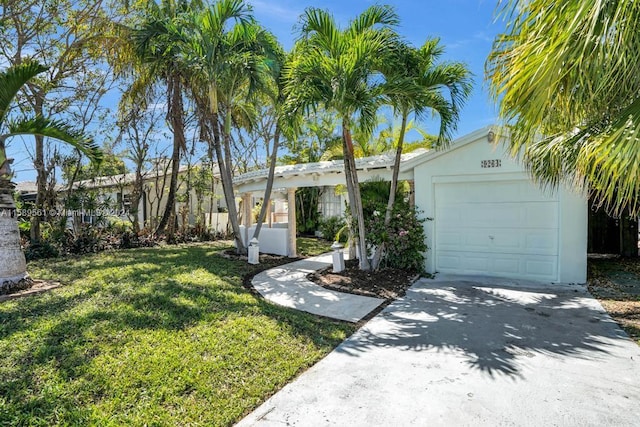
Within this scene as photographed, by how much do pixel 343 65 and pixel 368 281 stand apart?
486 centimetres

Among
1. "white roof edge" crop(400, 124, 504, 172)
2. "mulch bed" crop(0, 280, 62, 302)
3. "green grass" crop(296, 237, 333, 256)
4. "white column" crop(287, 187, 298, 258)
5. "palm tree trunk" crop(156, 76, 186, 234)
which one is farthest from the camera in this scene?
"palm tree trunk" crop(156, 76, 186, 234)

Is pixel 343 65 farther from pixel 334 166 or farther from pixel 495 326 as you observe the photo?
pixel 495 326

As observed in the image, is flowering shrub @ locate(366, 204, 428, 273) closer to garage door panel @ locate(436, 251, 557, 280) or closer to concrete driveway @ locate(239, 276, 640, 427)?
garage door panel @ locate(436, 251, 557, 280)

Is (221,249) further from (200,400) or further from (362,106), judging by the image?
(200,400)

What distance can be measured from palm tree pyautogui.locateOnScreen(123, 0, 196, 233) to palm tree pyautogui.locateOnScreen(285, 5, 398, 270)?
3.83 meters

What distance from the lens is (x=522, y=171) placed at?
8375 millimetres

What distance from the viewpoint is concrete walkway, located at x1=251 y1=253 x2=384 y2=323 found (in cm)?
630

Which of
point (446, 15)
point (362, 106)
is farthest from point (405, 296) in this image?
point (446, 15)

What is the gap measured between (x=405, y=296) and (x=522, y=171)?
4292 millimetres

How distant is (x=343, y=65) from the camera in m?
6.80

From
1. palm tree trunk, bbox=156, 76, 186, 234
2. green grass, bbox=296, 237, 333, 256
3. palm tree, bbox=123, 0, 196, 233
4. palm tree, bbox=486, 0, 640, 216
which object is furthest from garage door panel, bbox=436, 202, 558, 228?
palm tree trunk, bbox=156, 76, 186, 234

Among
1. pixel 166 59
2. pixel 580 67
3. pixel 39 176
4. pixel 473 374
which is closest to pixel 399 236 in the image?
pixel 473 374

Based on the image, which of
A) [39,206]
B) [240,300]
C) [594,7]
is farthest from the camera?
[39,206]

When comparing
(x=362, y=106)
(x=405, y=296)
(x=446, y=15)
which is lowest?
(x=405, y=296)
